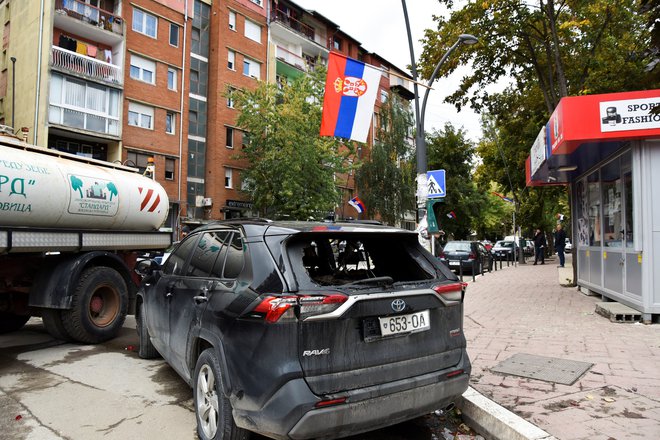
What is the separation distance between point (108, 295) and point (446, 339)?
5349 mm

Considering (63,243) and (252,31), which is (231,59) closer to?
(252,31)

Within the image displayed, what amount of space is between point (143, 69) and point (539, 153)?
23258mm

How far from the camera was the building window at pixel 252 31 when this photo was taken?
32344 mm

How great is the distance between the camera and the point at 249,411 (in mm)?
2805

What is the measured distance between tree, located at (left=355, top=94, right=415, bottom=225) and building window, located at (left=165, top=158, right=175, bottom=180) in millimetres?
14895

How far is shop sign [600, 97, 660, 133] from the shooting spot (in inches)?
274

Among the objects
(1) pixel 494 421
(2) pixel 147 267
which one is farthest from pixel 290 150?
(1) pixel 494 421

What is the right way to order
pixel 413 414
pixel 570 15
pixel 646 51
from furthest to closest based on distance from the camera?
pixel 570 15, pixel 413 414, pixel 646 51

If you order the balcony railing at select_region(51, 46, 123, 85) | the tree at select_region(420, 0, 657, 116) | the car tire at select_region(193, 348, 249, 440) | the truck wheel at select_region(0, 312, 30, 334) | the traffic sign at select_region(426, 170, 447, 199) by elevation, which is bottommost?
the truck wheel at select_region(0, 312, 30, 334)

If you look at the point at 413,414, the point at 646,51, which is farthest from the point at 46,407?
the point at 646,51

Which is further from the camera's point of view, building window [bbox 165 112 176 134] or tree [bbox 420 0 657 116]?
building window [bbox 165 112 176 134]

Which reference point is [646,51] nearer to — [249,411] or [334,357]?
[334,357]

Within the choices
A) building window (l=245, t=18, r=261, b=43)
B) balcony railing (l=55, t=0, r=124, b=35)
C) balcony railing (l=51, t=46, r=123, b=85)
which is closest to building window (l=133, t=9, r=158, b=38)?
balcony railing (l=55, t=0, r=124, b=35)

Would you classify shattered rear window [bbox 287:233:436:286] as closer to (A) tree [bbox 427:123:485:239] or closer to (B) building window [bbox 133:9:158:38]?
(B) building window [bbox 133:9:158:38]
